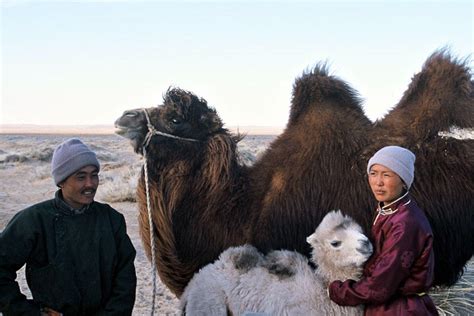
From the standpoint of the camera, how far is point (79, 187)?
3340 mm

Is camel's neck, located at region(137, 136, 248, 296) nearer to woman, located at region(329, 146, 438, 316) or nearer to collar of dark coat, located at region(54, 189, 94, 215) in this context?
woman, located at region(329, 146, 438, 316)

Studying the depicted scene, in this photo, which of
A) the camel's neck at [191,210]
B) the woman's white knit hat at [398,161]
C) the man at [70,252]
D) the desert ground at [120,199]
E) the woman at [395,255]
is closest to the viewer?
the man at [70,252]

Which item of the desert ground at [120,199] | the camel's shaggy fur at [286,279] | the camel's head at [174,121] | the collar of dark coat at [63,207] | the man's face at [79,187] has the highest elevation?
the camel's head at [174,121]

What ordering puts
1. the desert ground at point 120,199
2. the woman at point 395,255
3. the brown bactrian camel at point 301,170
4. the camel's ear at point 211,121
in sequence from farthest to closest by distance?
the desert ground at point 120,199 < the camel's ear at point 211,121 < the brown bactrian camel at point 301,170 < the woman at point 395,255

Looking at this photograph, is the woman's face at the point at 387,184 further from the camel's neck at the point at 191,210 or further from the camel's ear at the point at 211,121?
the camel's ear at the point at 211,121

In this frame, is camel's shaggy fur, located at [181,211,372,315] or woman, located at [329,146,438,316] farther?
camel's shaggy fur, located at [181,211,372,315]

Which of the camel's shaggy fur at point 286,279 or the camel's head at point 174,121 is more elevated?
the camel's head at point 174,121

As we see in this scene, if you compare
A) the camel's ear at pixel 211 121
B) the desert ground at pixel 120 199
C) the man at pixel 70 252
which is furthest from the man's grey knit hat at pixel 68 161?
the desert ground at pixel 120 199

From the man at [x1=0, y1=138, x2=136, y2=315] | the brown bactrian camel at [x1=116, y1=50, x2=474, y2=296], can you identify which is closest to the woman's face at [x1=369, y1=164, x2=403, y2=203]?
the brown bactrian camel at [x1=116, y1=50, x2=474, y2=296]

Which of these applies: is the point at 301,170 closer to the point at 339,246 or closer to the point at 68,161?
the point at 339,246

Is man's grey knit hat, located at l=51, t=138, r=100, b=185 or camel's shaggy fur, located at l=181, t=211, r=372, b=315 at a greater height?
man's grey knit hat, located at l=51, t=138, r=100, b=185

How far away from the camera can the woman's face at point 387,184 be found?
3469mm

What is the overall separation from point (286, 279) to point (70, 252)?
1.40m

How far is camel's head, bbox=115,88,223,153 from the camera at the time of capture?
4785 millimetres
